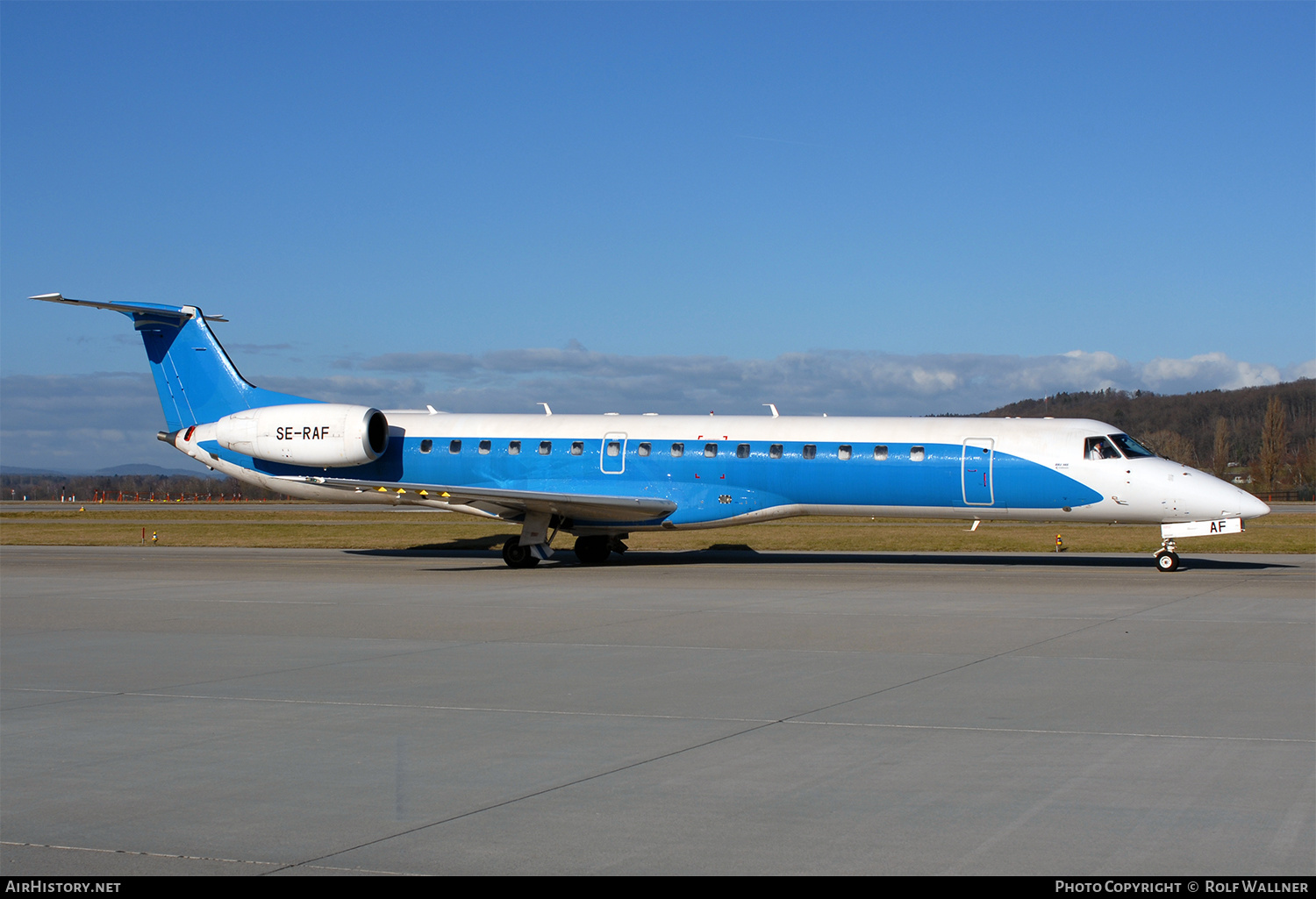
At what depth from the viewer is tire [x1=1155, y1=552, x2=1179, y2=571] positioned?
75.5ft

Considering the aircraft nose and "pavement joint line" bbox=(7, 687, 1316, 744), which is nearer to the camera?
"pavement joint line" bbox=(7, 687, 1316, 744)

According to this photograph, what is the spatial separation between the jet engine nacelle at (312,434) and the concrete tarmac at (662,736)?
1031cm

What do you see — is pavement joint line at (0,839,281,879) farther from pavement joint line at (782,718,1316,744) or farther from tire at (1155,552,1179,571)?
tire at (1155,552,1179,571)

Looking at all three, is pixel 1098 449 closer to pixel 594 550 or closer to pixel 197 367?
pixel 594 550

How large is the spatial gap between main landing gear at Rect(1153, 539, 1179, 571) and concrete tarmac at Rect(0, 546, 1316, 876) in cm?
545

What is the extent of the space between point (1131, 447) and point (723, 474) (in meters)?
8.61

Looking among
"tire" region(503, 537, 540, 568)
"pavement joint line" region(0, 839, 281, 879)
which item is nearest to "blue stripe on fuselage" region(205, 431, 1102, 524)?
"tire" region(503, 537, 540, 568)

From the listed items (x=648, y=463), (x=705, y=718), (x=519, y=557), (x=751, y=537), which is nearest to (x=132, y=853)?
(x=705, y=718)

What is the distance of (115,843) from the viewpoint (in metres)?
5.79

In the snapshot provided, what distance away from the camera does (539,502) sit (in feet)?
81.0

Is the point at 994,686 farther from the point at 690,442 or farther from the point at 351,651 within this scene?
the point at 690,442

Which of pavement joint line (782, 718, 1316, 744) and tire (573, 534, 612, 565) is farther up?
pavement joint line (782, 718, 1316, 744)

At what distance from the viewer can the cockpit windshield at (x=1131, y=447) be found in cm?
2402

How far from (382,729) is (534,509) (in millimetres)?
16756
